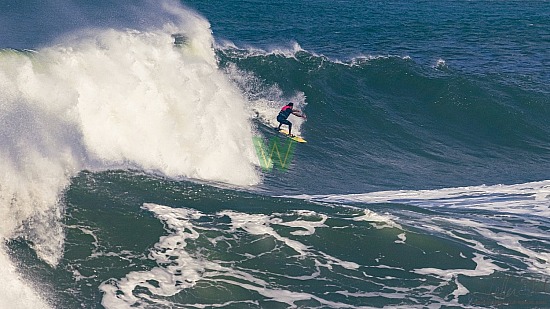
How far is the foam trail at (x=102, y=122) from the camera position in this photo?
1544 cm

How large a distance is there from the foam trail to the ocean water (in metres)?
0.05

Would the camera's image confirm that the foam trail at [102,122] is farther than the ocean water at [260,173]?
Yes

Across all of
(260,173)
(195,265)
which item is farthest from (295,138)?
(195,265)

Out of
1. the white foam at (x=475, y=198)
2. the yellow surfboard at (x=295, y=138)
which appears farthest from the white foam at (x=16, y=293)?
the yellow surfboard at (x=295, y=138)

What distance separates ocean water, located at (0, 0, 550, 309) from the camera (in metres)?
13.6

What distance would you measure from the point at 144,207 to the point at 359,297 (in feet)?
17.6

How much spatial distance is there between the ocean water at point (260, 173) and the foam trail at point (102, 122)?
5 cm

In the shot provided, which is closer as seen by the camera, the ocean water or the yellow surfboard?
the ocean water

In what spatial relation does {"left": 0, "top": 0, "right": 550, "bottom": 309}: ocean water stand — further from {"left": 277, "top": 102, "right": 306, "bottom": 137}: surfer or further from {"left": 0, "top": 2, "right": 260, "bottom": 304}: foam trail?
{"left": 277, "top": 102, "right": 306, "bottom": 137}: surfer

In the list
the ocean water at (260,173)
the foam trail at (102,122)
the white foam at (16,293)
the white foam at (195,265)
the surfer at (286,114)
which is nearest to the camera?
the white foam at (16,293)

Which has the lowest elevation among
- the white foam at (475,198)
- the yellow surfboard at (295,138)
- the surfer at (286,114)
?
the white foam at (475,198)

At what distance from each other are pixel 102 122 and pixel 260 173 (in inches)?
165

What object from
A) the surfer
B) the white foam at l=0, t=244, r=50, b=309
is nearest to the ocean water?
the white foam at l=0, t=244, r=50, b=309

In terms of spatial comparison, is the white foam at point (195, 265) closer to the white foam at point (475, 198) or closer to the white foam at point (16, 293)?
the white foam at point (16, 293)
